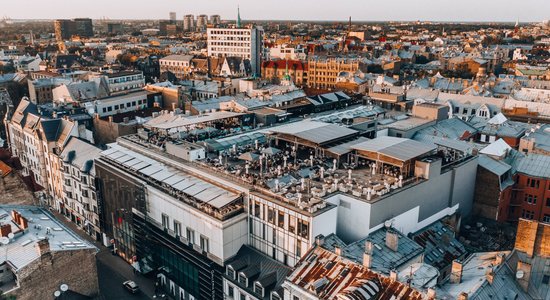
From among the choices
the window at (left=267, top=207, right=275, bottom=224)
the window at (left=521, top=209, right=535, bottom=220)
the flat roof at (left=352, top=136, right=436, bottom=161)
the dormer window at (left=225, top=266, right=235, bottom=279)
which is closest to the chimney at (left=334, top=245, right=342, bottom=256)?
the window at (left=267, top=207, right=275, bottom=224)

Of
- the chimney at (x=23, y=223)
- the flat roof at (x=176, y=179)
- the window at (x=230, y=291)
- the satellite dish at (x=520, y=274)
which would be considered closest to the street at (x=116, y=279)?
the chimney at (x=23, y=223)

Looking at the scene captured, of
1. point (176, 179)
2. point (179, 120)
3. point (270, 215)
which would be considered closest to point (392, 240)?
point (270, 215)

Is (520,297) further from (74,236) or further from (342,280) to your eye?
(74,236)

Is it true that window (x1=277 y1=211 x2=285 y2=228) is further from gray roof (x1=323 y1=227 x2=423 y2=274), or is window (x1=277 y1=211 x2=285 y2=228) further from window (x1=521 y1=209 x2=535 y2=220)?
window (x1=521 y1=209 x2=535 y2=220)

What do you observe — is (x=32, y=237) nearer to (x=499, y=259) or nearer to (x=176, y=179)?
(x=176, y=179)

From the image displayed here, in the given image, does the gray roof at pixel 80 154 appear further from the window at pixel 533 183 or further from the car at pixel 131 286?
Answer: the window at pixel 533 183

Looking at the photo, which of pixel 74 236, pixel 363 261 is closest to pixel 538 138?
pixel 363 261
